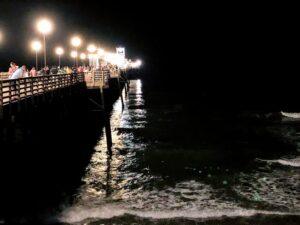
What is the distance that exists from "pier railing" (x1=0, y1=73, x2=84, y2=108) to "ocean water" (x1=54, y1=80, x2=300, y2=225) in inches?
180

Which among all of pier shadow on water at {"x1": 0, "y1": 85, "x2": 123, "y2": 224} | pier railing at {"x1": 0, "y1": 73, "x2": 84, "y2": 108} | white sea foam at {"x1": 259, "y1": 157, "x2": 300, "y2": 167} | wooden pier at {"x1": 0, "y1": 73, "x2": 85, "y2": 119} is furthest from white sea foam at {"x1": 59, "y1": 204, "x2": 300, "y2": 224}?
white sea foam at {"x1": 259, "y1": 157, "x2": 300, "y2": 167}

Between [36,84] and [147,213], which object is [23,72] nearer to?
[36,84]

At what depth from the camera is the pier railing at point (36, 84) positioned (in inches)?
636

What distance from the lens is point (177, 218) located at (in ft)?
42.2

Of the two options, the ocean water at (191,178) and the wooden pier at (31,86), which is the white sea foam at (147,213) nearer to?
the ocean water at (191,178)

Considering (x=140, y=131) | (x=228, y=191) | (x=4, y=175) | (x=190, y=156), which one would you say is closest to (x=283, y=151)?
(x=190, y=156)

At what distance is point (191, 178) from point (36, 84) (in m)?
9.17

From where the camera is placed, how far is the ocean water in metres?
13.2

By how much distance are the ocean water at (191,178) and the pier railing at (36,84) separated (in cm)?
456

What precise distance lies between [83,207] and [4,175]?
4.71 meters

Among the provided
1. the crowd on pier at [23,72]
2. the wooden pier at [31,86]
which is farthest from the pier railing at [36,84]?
the crowd on pier at [23,72]

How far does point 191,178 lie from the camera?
17.5 metres

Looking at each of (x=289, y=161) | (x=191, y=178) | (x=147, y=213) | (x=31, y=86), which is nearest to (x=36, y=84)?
(x=31, y=86)

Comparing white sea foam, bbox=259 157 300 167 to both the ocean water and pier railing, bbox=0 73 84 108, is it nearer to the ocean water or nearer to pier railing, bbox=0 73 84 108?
the ocean water
